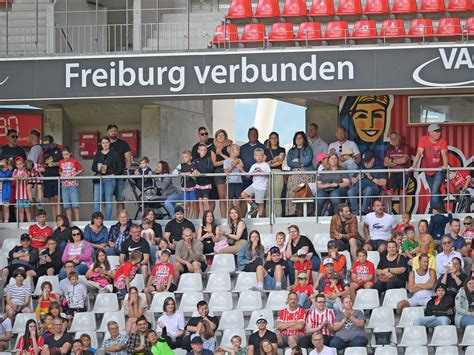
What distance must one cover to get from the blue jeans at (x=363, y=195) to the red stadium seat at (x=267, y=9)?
4300 millimetres

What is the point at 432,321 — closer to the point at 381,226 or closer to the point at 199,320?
the point at 381,226

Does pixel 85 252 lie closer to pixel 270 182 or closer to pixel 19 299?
pixel 19 299

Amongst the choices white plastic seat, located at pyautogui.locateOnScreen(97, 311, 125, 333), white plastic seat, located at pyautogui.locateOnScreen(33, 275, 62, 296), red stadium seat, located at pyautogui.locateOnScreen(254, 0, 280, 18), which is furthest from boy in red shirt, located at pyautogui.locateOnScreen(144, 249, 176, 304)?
red stadium seat, located at pyautogui.locateOnScreen(254, 0, 280, 18)

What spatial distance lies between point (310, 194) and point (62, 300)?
4268 millimetres

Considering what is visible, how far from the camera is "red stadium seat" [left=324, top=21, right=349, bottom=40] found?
944 inches

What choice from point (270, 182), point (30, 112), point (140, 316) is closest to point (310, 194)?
point (270, 182)

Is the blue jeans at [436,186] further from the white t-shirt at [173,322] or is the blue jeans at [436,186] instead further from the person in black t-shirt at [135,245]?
the white t-shirt at [173,322]

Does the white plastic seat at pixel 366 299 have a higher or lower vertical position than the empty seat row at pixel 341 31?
lower

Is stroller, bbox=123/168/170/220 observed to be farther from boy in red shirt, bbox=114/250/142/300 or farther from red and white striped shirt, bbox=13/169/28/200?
boy in red shirt, bbox=114/250/142/300

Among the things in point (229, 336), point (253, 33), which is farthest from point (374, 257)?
point (253, 33)

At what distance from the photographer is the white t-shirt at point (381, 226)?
845 inches

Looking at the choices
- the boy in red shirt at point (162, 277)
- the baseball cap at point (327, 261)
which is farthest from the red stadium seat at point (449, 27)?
the boy in red shirt at point (162, 277)

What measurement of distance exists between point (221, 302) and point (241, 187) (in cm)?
Answer: 300

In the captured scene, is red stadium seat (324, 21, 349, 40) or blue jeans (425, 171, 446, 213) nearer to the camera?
blue jeans (425, 171, 446, 213)
